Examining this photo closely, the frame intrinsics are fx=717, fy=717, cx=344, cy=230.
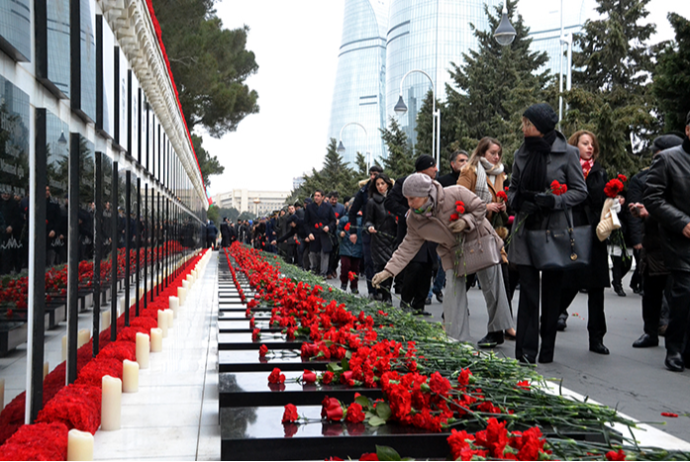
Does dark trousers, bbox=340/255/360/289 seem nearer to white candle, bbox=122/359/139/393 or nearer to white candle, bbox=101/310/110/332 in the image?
white candle, bbox=101/310/110/332

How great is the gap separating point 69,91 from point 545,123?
12.0 feet

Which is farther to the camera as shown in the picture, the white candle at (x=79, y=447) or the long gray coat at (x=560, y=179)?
the long gray coat at (x=560, y=179)

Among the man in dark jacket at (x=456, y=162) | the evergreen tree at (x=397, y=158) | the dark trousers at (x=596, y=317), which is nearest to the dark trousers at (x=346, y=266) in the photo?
the man in dark jacket at (x=456, y=162)

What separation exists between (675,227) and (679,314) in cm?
71

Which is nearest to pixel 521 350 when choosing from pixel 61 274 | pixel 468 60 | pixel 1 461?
pixel 61 274

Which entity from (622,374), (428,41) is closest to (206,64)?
(622,374)

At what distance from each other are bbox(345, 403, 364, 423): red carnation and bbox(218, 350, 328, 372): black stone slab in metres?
1.24

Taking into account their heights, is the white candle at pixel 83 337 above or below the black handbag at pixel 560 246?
below

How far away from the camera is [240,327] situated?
639cm

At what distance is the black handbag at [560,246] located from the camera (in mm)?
5734

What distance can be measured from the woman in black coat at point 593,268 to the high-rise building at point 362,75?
87607 mm

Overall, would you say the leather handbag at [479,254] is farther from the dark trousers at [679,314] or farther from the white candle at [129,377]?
the white candle at [129,377]

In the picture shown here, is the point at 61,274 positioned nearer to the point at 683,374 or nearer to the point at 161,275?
the point at 683,374

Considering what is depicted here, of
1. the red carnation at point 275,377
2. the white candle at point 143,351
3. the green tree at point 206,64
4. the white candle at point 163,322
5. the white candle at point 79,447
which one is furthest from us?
the green tree at point 206,64
